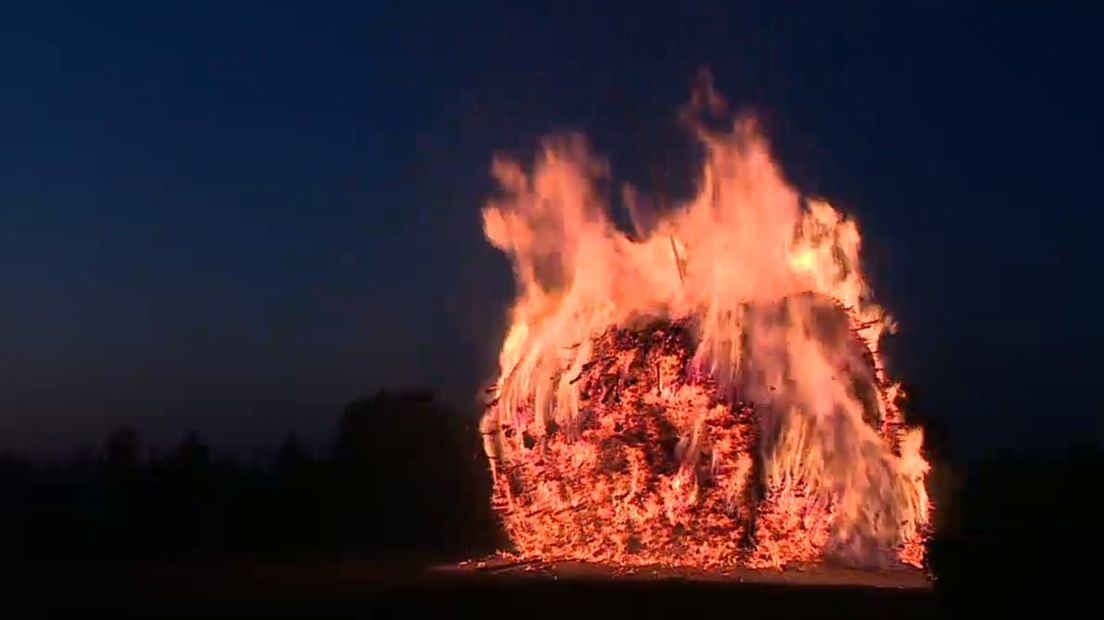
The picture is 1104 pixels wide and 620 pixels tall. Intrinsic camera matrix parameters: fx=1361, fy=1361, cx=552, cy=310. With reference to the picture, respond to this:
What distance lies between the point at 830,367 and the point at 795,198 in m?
2.89

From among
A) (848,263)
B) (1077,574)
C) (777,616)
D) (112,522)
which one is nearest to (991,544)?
(1077,574)

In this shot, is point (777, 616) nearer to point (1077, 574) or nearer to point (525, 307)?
point (1077, 574)

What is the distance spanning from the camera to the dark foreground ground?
17406mm

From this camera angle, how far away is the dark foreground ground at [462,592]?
57.1 feet

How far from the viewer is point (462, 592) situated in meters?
19.0

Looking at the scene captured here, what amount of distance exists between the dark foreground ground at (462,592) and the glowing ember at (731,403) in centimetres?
111

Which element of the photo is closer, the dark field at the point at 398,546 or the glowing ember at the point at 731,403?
the dark field at the point at 398,546

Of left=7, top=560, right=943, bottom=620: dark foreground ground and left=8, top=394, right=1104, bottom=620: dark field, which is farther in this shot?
left=7, top=560, right=943, bottom=620: dark foreground ground

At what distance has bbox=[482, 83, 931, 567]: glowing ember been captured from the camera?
73.7 ft

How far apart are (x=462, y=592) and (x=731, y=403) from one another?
19.8 feet

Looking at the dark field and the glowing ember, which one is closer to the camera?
the dark field

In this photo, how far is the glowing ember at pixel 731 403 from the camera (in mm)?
22453

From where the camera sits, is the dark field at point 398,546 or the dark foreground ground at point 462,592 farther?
the dark foreground ground at point 462,592

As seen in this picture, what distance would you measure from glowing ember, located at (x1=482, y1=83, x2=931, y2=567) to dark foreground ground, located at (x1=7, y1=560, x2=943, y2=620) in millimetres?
1115
